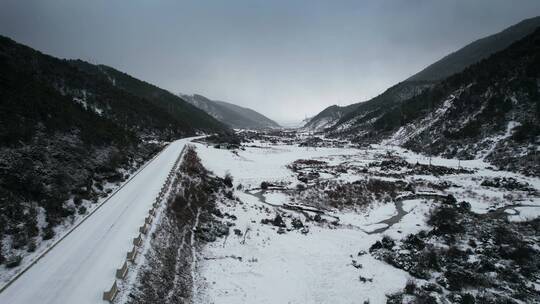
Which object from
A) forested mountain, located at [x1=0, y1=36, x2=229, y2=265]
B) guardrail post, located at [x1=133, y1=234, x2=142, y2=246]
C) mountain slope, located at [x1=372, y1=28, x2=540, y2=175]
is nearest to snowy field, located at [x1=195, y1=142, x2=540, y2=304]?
guardrail post, located at [x1=133, y1=234, x2=142, y2=246]

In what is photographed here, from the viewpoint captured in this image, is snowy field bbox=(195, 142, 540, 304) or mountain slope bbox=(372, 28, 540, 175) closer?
snowy field bbox=(195, 142, 540, 304)

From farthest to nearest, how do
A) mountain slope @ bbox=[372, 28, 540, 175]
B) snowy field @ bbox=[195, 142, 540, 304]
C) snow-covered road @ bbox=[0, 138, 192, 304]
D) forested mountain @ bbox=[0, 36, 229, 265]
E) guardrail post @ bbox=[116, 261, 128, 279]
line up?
mountain slope @ bbox=[372, 28, 540, 175] < snowy field @ bbox=[195, 142, 540, 304] < forested mountain @ bbox=[0, 36, 229, 265] < guardrail post @ bbox=[116, 261, 128, 279] < snow-covered road @ bbox=[0, 138, 192, 304]

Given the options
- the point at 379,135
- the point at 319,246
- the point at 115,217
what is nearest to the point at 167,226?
the point at 115,217

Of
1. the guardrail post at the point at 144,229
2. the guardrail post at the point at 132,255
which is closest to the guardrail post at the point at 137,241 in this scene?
the guardrail post at the point at 132,255

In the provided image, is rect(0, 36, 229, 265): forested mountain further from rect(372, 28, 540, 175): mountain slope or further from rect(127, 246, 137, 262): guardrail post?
rect(372, 28, 540, 175): mountain slope

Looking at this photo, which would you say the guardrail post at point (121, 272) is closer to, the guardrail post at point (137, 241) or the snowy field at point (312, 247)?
the guardrail post at point (137, 241)

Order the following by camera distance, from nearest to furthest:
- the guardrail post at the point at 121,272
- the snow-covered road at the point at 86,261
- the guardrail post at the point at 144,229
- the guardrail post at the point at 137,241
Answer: the snow-covered road at the point at 86,261 → the guardrail post at the point at 121,272 → the guardrail post at the point at 137,241 → the guardrail post at the point at 144,229

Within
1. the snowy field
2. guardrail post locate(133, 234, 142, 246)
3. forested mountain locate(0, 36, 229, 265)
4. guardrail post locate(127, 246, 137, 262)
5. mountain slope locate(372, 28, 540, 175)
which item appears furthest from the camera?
mountain slope locate(372, 28, 540, 175)
